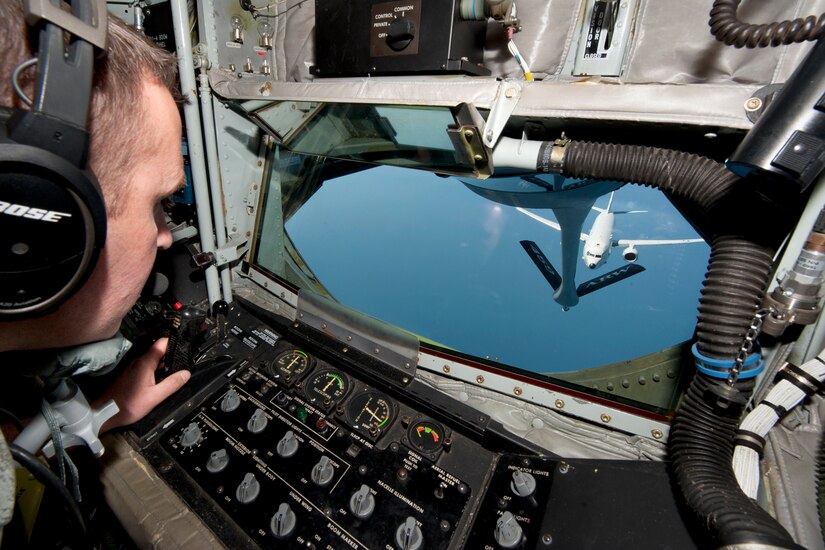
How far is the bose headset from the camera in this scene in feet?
1.65

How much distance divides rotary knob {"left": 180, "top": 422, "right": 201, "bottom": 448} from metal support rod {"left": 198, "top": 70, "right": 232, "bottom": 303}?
2.53 ft

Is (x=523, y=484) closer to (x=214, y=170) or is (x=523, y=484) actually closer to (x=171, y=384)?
(x=171, y=384)

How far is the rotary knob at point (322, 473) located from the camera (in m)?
1.27

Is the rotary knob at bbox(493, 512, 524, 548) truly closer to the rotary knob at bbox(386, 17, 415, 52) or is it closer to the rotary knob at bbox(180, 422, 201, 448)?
the rotary knob at bbox(180, 422, 201, 448)

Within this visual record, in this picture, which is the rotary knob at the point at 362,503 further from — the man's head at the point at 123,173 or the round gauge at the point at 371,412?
the man's head at the point at 123,173

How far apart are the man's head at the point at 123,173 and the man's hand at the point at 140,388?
0.76 m

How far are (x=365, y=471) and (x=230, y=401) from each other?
599mm

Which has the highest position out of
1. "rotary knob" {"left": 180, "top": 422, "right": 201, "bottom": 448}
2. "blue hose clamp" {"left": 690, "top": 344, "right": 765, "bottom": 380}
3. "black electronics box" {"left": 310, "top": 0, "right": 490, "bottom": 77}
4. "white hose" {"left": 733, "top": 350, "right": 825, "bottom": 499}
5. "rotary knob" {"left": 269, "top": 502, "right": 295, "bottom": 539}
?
"black electronics box" {"left": 310, "top": 0, "right": 490, "bottom": 77}

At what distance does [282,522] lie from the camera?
1.18m

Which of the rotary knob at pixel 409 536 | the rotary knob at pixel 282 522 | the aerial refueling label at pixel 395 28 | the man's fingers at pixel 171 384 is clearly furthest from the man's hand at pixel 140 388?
the aerial refueling label at pixel 395 28

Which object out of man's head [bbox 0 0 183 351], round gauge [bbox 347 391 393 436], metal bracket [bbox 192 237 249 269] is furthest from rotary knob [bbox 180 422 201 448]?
metal bracket [bbox 192 237 249 269]

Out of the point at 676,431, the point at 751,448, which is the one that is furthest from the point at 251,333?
the point at 751,448

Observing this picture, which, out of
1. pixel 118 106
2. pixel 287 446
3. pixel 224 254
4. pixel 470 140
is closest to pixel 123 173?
pixel 118 106

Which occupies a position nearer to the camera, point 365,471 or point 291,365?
point 365,471
